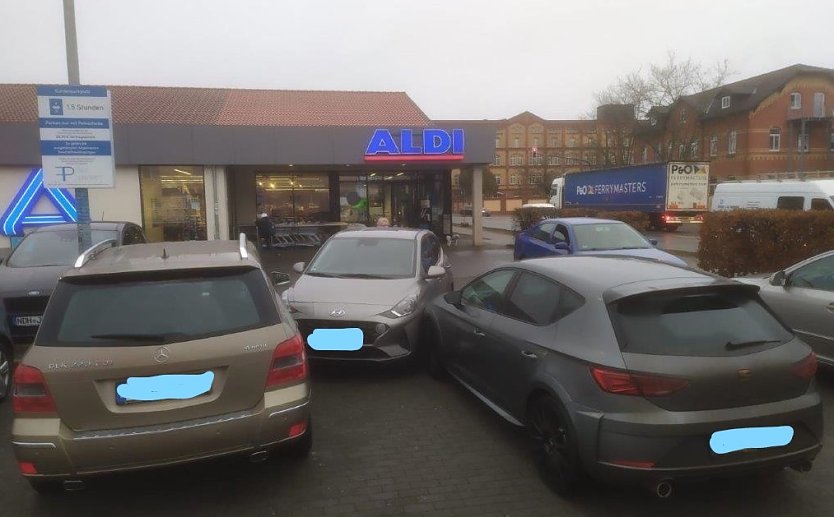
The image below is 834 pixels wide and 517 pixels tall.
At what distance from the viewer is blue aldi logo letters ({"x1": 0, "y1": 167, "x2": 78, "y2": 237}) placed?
18.6 meters

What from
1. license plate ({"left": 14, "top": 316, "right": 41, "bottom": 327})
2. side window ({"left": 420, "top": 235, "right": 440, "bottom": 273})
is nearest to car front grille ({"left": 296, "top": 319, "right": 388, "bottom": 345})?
side window ({"left": 420, "top": 235, "right": 440, "bottom": 273})

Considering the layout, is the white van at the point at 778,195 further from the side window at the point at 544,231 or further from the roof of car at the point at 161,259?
the roof of car at the point at 161,259

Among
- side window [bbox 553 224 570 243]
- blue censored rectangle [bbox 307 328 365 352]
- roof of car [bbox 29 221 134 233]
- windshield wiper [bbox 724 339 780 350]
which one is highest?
roof of car [bbox 29 221 134 233]

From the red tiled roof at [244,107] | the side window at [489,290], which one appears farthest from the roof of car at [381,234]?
the red tiled roof at [244,107]

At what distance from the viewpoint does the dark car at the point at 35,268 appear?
289 inches

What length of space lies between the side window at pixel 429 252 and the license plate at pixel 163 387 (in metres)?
4.21

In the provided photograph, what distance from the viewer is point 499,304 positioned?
4980 millimetres

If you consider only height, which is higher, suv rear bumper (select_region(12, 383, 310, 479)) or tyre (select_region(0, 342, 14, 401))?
suv rear bumper (select_region(12, 383, 310, 479))

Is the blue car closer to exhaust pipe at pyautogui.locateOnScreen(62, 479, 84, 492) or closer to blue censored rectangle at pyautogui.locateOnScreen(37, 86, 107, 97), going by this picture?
blue censored rectangle at pyautogui.locateOnScreen(37, 86, 107, 97)

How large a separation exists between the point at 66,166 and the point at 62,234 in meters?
2.00

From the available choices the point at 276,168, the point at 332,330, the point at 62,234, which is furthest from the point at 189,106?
the point at 332,330

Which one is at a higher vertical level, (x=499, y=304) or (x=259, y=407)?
(x=499, y=304)

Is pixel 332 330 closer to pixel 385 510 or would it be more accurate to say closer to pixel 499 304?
pixel 499 304

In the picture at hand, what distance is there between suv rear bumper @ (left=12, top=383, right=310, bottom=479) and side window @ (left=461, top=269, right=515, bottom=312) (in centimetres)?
242
